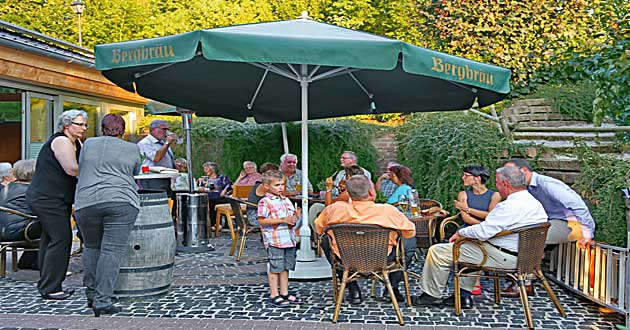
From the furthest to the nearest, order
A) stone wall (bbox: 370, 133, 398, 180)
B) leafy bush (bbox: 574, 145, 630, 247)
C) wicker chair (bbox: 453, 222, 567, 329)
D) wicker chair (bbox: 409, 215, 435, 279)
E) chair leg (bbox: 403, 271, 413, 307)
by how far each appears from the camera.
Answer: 1. stone wall (bbox: 370, 133, 398, 180)
2. wicker chair (bbox: 409, 215, 435, 279)
3. leafy bush (bbox: 574, 145, 630, 247)
4. chair leg (bbox: 403, 271, 413, 307)
5. wicker chair (bbox: 453, 222, 567, 329)

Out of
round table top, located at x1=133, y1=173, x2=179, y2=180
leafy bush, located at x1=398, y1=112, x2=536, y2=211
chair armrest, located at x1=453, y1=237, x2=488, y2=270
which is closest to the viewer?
chair armrest, located at x1=453, y1=237, x2=488, y2=270

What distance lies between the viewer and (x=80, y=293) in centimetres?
518

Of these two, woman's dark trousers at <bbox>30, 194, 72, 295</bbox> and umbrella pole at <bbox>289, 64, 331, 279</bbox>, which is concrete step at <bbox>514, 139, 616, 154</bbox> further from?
woman's dark trousers at <bbox>30, 194, 72, 295</bbox>

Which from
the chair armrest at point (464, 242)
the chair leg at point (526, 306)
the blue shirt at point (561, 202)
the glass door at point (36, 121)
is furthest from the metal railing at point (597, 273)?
the glass door at point (36, 121)

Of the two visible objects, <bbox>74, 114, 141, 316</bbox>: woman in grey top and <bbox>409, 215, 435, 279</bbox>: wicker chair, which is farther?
<bbox>409, 215, 435, 279</bbox>: wicker chair

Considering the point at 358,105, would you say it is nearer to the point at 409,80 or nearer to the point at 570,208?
the point at 409,80

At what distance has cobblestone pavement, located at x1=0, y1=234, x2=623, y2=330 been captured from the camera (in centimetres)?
424

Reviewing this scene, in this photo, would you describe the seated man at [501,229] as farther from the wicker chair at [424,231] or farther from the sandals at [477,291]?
the wicker chair at [424,231]

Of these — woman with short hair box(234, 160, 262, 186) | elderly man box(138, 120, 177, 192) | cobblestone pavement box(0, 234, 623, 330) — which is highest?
elderly man box(138, 120, 177, 192)

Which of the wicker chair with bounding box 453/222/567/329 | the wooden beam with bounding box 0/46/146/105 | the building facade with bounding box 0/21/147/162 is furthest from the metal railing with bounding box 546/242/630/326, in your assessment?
the wooden beam with bounding box 0/46/146/105

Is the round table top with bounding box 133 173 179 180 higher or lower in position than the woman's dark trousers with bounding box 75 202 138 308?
higher

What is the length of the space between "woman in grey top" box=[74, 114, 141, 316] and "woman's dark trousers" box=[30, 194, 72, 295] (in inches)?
21.0

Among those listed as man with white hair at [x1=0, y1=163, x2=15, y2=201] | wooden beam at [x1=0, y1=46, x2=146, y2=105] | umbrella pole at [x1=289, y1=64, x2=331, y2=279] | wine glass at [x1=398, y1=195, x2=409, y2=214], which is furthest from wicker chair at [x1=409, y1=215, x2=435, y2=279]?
wooden beam at [x1=0, y1=46, x2=146, y2=105]

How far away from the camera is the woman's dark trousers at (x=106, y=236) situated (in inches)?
174
